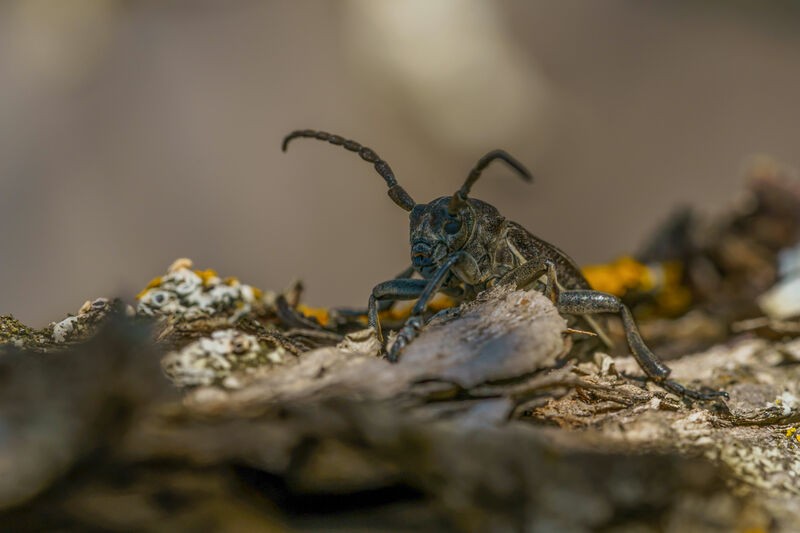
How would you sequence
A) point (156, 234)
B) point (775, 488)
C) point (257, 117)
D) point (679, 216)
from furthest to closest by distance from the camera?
point (257, 117) → point (156, 234) → point (679, 216) → point (775, 488)

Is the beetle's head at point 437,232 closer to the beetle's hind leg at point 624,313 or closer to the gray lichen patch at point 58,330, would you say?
the beetle's hind leg at point 624,313

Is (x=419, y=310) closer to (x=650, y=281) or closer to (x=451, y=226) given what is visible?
(x=451, y=226)

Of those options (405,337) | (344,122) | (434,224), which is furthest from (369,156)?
(344,122)

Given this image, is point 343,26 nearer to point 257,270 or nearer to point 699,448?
point 257,270

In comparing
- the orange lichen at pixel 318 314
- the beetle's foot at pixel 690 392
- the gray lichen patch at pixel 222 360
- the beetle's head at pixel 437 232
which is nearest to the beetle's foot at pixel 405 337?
the gray lichen patch at pixel 222 360

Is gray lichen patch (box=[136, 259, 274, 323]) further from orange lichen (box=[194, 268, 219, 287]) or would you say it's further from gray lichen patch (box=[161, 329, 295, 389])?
gray lichen patch (box=[161, 329, 295, 389])

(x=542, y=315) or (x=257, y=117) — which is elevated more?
(x=257, y=117)

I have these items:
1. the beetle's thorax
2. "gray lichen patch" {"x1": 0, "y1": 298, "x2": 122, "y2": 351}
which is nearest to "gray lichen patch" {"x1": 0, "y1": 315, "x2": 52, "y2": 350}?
"gray lichen patch" {"x1": 0, "y1": 298, "x2": 122, "y2": 351}

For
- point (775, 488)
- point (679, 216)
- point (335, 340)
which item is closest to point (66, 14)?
point (335, 340)
